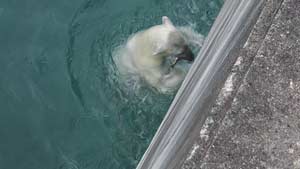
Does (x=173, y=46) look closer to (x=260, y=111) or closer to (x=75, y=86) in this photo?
(x=75, y=86)

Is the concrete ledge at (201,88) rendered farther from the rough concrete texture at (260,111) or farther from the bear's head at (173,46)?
the bear's head at (173,46)

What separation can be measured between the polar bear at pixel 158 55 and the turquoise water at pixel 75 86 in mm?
308

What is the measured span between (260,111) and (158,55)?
192 centimetres

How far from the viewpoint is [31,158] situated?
5383 mm

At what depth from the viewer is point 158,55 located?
184 inches

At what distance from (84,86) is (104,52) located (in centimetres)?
44

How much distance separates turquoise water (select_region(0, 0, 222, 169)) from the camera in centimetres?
533

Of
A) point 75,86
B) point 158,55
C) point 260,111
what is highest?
point 260,111

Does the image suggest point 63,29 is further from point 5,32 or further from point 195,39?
point 195,39

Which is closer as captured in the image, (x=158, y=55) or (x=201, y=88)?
(x=201, y=88)

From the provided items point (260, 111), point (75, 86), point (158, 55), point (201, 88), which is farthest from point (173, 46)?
point (260, 111)

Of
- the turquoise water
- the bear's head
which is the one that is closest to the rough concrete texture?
the bear's head

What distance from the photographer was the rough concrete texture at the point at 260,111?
9.07 ft

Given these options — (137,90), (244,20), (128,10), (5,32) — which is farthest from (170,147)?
(5,32)
